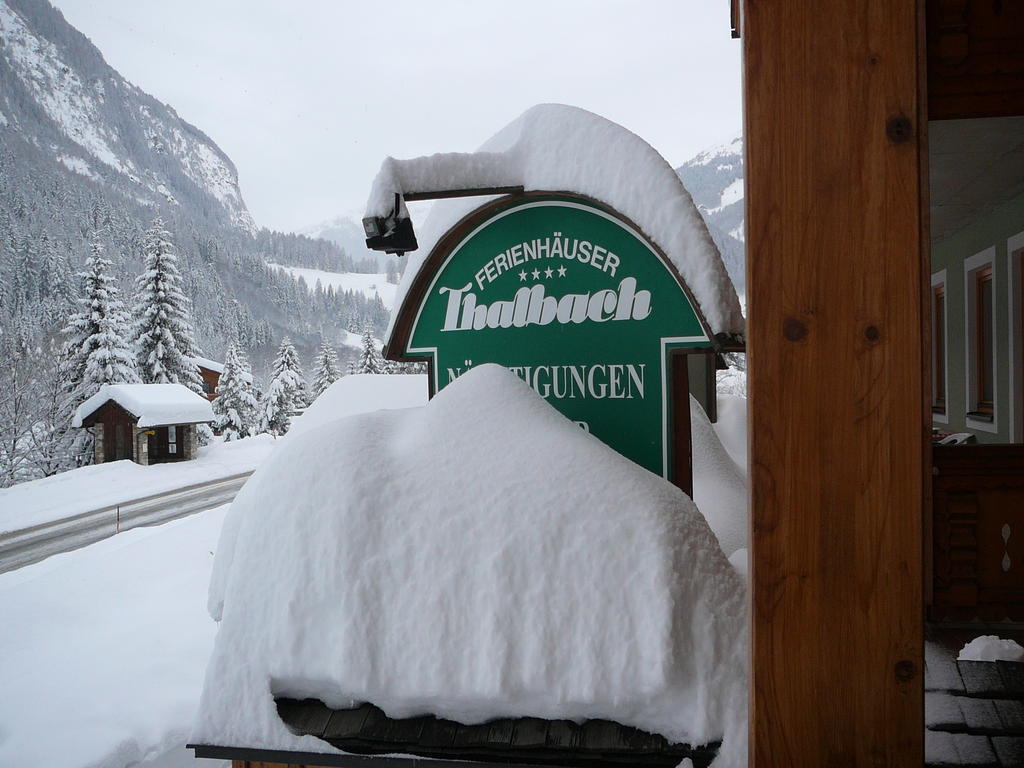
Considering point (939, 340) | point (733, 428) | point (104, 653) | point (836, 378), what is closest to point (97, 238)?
point (104, 653)

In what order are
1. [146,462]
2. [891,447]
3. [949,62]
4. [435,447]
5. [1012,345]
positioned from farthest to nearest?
[146,462] < [1012,345] < [949,62] < [435,447] < [891,447]

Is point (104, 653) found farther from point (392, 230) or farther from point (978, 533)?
point (978, 533)

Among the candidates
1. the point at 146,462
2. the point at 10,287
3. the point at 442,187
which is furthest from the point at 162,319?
the point at 442,187

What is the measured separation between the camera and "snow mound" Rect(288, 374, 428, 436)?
6.66 meters

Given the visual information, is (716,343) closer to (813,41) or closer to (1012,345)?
(813,41)

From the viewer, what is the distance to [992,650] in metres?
2.98

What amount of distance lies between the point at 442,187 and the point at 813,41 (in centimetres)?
132

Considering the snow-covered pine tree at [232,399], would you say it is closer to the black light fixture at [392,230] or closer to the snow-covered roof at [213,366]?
the snow-covered roof at [213,366]

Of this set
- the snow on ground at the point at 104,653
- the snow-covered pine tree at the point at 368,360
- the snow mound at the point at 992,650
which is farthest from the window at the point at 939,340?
the snow-covered pine tree at the point at 368,360

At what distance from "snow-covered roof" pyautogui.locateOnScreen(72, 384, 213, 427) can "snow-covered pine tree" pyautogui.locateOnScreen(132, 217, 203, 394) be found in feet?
11.9

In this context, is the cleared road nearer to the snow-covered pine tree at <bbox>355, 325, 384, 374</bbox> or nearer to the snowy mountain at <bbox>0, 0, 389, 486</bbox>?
the snowy mountain at <bbox>0, 0, 389, 486</bbox>

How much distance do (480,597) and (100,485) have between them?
2122 cm

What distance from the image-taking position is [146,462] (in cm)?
2105

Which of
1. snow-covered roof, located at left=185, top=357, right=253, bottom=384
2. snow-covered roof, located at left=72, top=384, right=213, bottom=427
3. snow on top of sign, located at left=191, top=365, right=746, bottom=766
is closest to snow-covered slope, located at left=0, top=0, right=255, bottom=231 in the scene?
snow-covered roof, located at left=185, top=357, right=253, bottom=384
